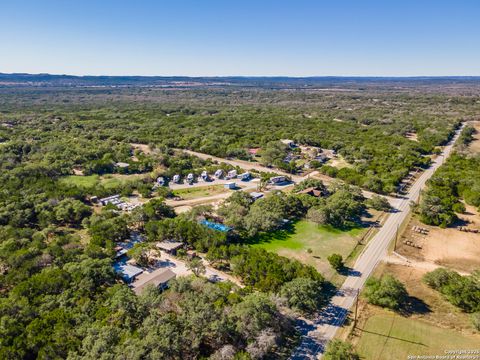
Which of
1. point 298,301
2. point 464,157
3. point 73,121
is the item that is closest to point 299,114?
point 464,157

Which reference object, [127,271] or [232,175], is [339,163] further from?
[127,271]

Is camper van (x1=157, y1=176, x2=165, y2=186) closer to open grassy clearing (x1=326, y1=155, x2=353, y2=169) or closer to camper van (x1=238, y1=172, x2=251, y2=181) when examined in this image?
camper van (x1=238, y1=172, x2=251, y2=181)

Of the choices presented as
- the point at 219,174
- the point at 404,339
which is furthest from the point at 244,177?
the point at 404,339

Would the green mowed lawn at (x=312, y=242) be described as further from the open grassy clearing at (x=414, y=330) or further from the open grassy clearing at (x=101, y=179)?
the open grassy clearing at (x=101, y=179)

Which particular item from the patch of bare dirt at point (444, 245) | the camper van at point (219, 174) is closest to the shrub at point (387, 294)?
the patch of bare dirt at point (444, 245)

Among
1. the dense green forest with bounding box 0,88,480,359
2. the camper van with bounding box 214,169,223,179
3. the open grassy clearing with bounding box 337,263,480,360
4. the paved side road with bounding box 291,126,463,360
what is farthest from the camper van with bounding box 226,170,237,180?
the open grassy clearing with bounding box 337,263,480,360

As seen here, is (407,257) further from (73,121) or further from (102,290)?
(73,121)
